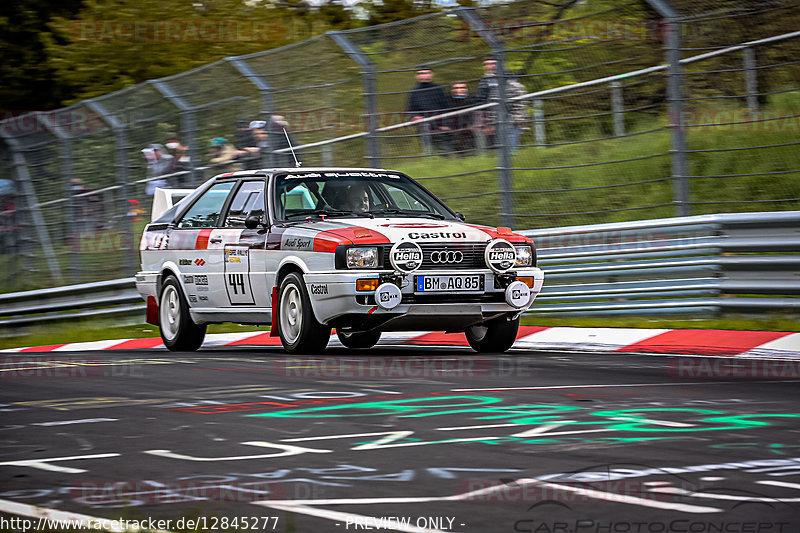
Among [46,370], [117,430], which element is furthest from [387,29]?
[117,430]

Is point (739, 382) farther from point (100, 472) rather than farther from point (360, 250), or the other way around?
point (100, 472)

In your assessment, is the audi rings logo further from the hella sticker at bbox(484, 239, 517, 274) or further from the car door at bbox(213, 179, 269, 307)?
the car door at bbox(213, 179, 269, 307)

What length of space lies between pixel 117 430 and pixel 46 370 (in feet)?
13.0

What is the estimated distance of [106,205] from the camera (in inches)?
763

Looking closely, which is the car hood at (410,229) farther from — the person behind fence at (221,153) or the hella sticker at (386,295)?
the person behind fence at (221,153)

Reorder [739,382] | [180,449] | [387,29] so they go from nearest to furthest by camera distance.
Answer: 1. [180,449]
2. [739,382]
3. [387,29]

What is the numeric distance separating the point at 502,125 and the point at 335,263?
393 cm

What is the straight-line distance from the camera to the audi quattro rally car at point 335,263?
10.3 metres

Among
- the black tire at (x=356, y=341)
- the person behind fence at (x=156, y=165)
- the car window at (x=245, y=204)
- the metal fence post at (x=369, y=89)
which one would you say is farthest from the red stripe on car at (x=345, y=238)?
the person behind fence at (x=156, y=165)

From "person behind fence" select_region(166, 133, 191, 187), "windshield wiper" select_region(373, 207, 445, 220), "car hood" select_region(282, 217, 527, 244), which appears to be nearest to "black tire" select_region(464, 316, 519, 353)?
"car hood" select_region(282, 217, 527, 244)

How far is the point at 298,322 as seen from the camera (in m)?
10.8

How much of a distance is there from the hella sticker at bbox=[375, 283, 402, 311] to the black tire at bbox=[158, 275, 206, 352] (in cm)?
304

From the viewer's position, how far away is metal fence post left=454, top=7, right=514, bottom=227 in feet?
44.4

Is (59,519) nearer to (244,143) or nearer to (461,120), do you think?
(461,120)
